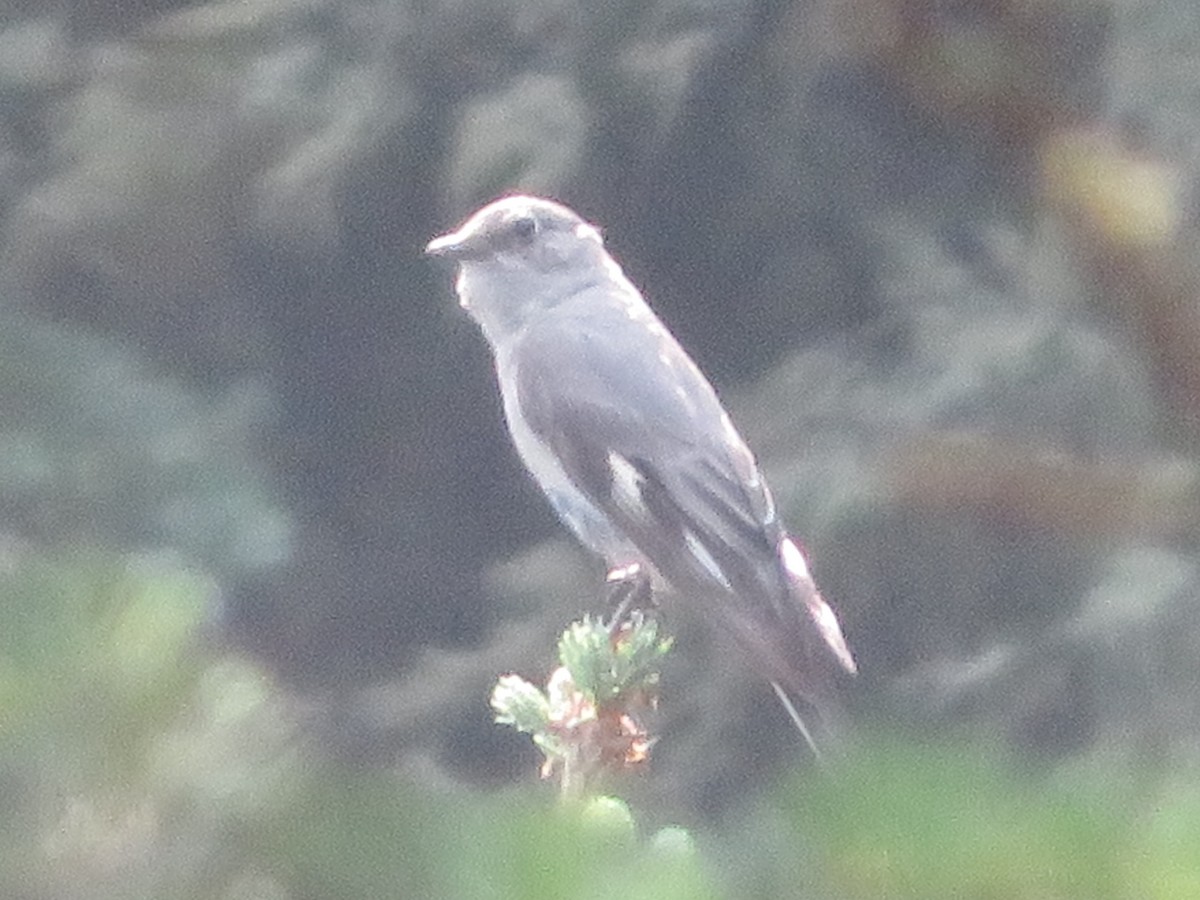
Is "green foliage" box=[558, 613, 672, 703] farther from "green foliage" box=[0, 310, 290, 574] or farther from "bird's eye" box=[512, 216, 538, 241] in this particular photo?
"green foliage" box=[0, 310, 290, 574]

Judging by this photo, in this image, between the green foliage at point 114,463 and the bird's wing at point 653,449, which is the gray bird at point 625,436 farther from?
the green foliage at point 114,463

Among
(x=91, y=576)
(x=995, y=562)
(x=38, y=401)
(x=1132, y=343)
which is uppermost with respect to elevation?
(x=38, y=401)

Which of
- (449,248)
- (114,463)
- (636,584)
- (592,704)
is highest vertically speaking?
(114,463)

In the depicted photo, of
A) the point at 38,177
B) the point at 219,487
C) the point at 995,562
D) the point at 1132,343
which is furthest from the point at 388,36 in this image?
the point at 1132,343

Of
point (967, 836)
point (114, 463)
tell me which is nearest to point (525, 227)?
point (114, 463)

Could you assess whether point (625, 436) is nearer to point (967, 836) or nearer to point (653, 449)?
point (653, 449)

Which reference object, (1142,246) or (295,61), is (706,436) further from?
(295,61)

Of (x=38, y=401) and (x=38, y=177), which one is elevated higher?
(x=38, y=177)
